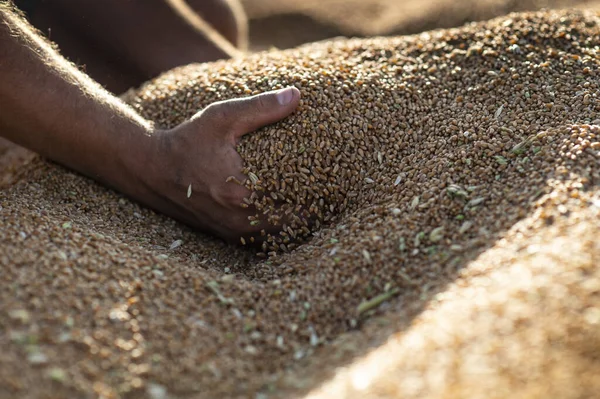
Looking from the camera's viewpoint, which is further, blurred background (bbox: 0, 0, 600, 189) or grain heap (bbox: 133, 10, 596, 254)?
blurred background (bbox: 0, 0, 600, 189)

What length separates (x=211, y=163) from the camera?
68.9 inches

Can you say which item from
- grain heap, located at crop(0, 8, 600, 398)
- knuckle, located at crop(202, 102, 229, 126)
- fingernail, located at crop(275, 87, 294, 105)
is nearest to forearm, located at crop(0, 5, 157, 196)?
grain heap, located at crop(0, 8, 600, 398)

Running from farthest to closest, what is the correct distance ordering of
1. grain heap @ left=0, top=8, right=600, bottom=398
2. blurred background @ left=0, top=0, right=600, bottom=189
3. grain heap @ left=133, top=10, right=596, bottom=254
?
blurred background @ left=0, top=0, right=600, bottom=189
grain heap @ left=133, top=10, right=596, bottom=254
grain heap @ left=0, top=8, right=600, bottom=398

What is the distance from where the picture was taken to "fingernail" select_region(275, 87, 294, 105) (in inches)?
67.2

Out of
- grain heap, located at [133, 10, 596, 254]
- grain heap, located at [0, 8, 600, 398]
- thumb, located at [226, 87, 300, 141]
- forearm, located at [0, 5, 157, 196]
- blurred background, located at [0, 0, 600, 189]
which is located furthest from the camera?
blurred background, located at [0, 0, 600, 189]

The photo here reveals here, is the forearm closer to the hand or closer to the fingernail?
the hand

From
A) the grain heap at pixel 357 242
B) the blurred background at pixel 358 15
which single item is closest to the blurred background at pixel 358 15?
the blurred background at pixel 358 15

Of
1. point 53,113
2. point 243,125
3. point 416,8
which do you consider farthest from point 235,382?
point 416,8

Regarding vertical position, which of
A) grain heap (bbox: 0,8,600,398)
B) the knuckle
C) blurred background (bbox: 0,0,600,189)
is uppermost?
blurred background (bbox: 0,0,600,189)

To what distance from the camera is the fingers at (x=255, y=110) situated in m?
1.71

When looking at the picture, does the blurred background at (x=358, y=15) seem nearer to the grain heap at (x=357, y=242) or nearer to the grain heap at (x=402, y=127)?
the grain heap at (x=357, y=242)

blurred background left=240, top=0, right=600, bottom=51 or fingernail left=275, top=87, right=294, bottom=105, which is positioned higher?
blurred background left=240, top=0, right=600, bottom=51

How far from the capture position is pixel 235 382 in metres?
1.22

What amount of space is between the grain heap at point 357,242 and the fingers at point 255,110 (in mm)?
49
